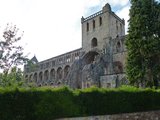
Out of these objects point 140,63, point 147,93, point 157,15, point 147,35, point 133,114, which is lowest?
point 133,114

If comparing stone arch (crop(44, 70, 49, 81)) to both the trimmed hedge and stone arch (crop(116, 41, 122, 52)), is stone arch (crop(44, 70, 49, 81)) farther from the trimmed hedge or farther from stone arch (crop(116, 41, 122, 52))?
the trimmed hedge

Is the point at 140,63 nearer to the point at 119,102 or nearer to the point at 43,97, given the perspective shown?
the point at 119,102

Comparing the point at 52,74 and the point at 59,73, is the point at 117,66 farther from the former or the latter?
the point at 52,74

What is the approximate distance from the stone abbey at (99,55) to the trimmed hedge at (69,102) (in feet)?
51.8

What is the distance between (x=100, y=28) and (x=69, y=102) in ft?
117

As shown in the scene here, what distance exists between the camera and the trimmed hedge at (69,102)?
12.4 m

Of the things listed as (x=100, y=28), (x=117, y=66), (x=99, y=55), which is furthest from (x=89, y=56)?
(x=117, y=66)

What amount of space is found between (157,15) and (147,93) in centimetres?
1378

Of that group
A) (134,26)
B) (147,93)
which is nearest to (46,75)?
(134,26)

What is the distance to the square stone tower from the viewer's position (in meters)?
47.1

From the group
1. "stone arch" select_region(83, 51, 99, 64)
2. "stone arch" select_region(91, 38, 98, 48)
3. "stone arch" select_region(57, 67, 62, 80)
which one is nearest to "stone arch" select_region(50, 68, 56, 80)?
"stone arch" select_region(57, 67, 62, 80)

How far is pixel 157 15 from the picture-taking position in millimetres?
29062

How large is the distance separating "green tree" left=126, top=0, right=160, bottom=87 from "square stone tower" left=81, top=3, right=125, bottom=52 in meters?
16.6

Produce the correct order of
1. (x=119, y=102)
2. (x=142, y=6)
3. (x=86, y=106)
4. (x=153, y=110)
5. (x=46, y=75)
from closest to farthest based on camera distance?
(x=86, y=106)
(x=119, y=102)
(x=153, y=110)
(x=142, y=6)
(x=46, y=75)
